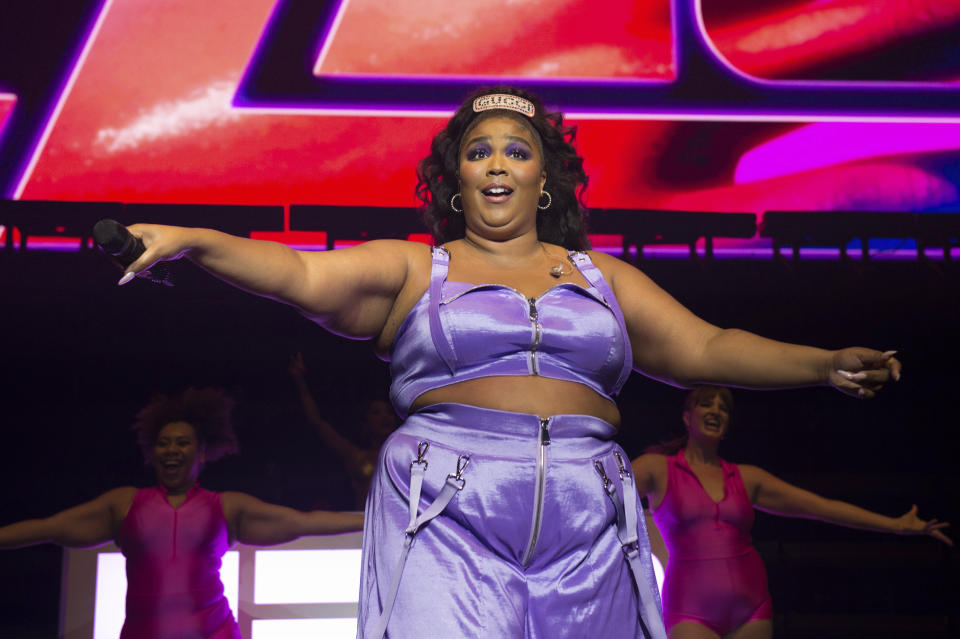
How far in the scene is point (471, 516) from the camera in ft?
5.41

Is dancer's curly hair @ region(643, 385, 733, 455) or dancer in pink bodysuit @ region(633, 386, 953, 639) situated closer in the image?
dancer in pink bodysuit @ region(633, 386, 953, 639)

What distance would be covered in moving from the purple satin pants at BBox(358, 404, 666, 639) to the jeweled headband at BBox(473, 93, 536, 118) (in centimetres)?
72

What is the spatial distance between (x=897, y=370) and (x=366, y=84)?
5071 mm

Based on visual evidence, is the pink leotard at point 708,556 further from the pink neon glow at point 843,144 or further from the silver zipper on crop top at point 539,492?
the silver zipper on crop top at point 539,492

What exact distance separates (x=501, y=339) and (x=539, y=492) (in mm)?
269

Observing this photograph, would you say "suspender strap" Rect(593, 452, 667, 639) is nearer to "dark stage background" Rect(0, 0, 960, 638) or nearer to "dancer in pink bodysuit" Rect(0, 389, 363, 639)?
"dancer in pink bodysuit" Rect(0, 389, 363, 639)

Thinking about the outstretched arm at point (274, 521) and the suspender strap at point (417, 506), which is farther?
the outstretched arm at point (274, 521)

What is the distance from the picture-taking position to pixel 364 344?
696 cm

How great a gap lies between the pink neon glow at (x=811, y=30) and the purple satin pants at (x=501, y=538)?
535cm

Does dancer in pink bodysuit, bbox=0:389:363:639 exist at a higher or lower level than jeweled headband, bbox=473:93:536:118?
lower

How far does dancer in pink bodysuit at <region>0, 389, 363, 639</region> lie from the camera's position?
13.5ft

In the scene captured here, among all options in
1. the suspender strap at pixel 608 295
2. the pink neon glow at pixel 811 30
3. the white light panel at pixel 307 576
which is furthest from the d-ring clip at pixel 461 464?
the pink neon glow at pixel 811 30

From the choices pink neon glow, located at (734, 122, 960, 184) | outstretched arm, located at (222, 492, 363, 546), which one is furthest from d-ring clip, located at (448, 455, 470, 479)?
pink neon glow, located at (734, 122, 960, 184)

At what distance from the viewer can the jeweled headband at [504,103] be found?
2139 mm
